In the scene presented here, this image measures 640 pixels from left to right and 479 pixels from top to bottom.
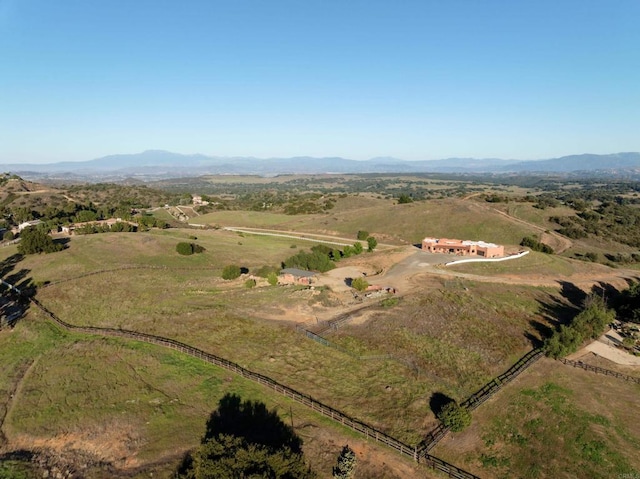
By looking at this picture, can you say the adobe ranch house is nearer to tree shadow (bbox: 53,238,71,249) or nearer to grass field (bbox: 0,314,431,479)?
grass field (bbox: 0,314,431,479)

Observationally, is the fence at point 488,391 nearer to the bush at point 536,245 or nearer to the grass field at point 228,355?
the grass field at point 228,355

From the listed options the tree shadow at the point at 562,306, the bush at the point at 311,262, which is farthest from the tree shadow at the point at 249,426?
the bush at the point at 311,262

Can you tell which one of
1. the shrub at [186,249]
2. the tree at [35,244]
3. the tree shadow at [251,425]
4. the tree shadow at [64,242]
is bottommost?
the tree shadow at [251,425]

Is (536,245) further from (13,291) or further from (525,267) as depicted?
(13,291)

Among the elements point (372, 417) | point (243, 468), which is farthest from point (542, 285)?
point (243, 468)

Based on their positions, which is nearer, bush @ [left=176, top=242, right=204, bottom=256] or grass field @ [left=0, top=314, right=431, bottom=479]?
grass field @ [left=0, top=314, right=431, bottom=479]

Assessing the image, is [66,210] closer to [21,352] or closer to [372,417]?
[21,352]

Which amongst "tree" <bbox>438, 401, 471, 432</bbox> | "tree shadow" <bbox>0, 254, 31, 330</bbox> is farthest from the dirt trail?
"tree" <bbox>438, 401, 471, 432</bbox>
